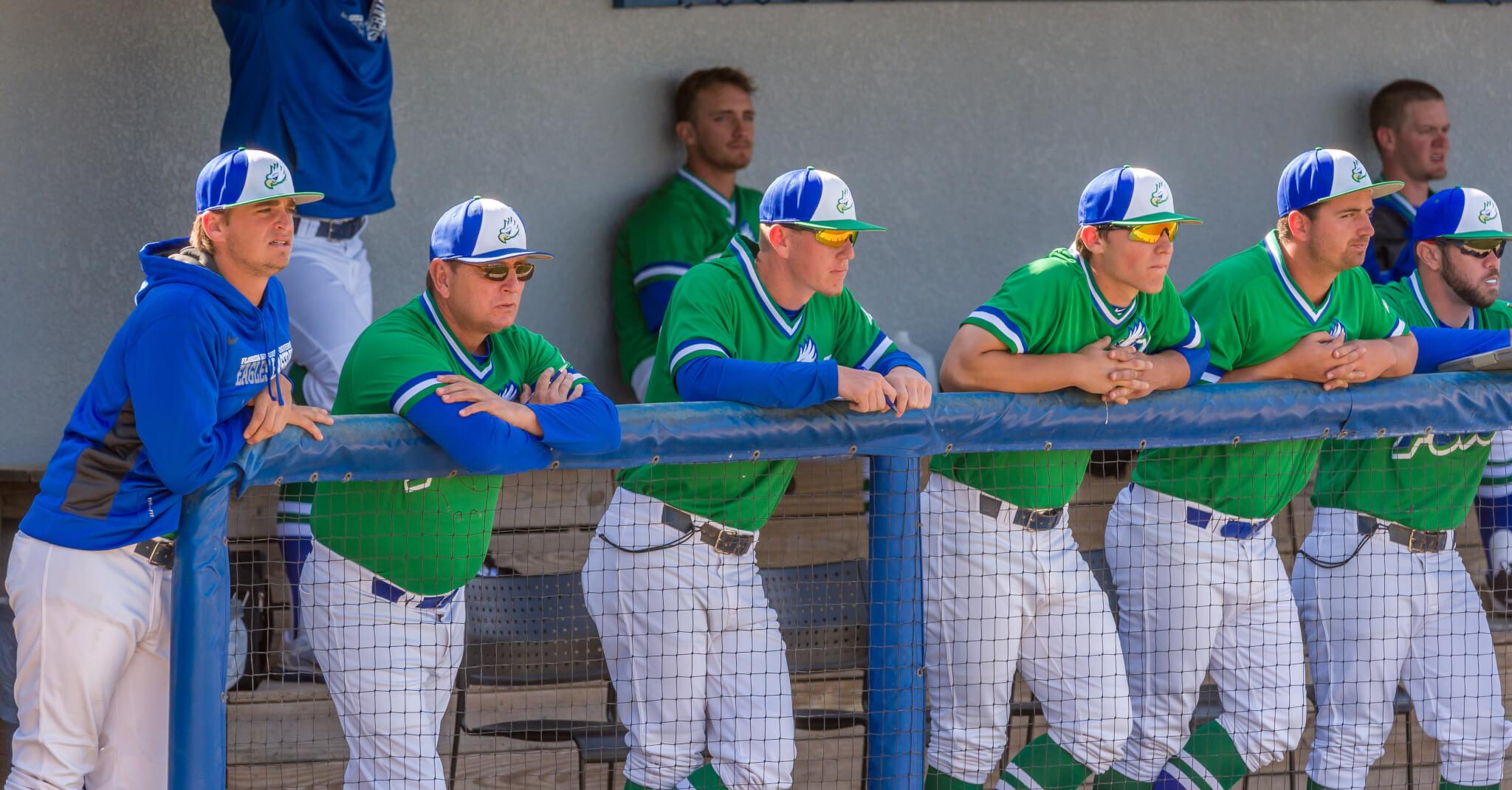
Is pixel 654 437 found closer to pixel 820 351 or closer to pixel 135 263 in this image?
pixel 820 351

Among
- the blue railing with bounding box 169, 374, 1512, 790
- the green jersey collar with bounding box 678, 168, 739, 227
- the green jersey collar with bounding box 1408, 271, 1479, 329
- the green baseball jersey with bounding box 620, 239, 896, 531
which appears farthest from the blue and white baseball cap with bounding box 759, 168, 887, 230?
the green jersey collar with bounding box 678, 168, 739, 227

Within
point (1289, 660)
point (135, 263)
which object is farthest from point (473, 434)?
point (135, 263)

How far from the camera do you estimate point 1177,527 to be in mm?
3475

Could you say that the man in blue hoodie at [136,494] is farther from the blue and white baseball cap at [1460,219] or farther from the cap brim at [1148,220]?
the blue and white baseball cap at [1460,219]

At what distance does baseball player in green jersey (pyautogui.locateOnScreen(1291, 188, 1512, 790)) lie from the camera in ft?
11.7

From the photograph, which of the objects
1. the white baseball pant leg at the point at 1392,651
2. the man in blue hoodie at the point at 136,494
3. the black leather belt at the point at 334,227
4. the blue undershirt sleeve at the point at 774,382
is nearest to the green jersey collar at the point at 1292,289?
the white baseball pant leg at the point at 1392,651

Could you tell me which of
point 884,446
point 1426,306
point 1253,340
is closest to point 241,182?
point 884,446

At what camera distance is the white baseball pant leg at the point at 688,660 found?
122 inches

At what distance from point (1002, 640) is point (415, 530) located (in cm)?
116

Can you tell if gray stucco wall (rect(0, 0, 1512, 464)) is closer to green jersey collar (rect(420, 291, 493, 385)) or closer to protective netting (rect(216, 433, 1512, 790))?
protective netting (rect(216, 433, 1512, 790))

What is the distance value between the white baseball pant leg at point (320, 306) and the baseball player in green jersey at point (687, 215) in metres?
0.98

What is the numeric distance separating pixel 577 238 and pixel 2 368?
159cm

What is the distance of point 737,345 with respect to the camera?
3.23 m

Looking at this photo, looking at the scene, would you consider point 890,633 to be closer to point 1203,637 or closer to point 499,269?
point 1203,637
